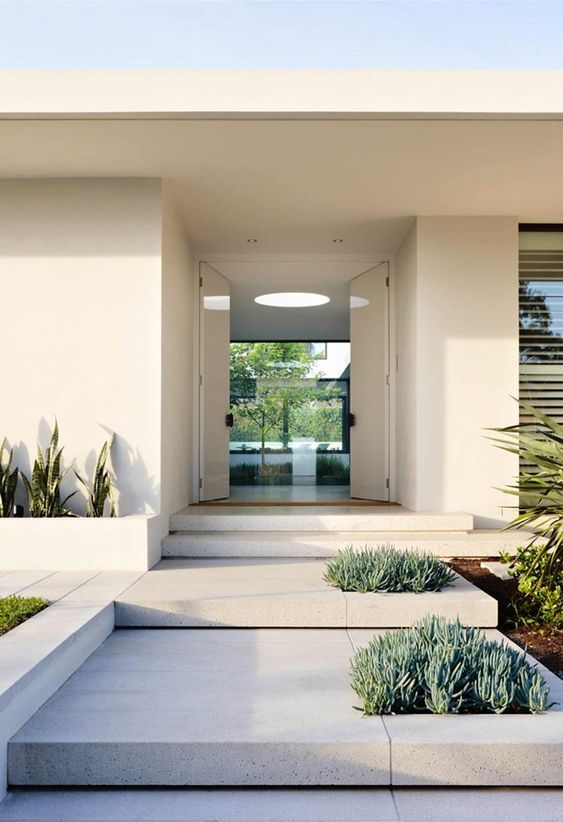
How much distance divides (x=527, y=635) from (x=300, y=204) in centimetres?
404

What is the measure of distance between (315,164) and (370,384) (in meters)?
3.38

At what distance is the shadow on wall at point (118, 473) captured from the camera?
18.7 ft

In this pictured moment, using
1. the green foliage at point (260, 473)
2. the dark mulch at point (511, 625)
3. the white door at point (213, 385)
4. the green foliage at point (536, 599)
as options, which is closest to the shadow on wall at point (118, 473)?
the white door at point (213, 385)

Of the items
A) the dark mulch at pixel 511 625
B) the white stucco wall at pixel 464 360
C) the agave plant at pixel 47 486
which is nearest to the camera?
the dark mulch at pixel 511 625

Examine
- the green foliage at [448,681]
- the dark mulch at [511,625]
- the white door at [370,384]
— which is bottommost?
the dark mulch at [511,625]

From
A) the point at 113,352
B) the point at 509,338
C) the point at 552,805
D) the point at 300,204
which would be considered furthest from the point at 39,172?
the point at 552,805

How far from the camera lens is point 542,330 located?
23.2ft

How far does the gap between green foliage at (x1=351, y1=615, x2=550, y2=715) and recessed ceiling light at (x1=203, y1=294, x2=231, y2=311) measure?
5.61m

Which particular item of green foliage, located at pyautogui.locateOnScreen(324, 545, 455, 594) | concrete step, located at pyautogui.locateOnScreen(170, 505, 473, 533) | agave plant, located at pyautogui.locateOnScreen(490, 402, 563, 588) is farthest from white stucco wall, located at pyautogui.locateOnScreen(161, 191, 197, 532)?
agave plant, located at pyautogui.locateOnScreen(490, 402, 563, 588)

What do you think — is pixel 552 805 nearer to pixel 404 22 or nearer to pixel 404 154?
pixel 404 154

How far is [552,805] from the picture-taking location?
2.45 metres

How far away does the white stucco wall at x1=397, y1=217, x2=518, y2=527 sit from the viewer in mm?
6609

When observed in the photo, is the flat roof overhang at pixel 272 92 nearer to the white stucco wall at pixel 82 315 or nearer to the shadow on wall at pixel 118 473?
the white stucco wall at pixel 82 315

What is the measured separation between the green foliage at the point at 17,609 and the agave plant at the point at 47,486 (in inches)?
56.5
